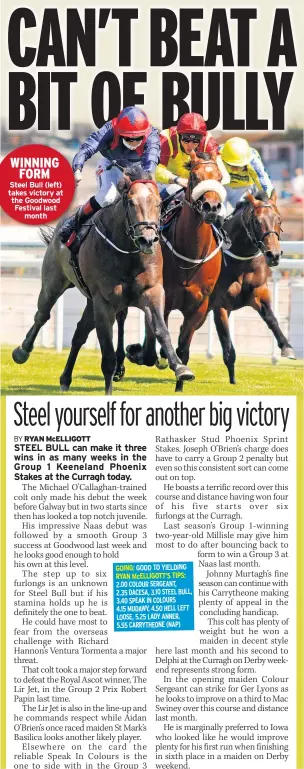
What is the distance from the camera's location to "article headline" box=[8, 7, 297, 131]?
25.7ft

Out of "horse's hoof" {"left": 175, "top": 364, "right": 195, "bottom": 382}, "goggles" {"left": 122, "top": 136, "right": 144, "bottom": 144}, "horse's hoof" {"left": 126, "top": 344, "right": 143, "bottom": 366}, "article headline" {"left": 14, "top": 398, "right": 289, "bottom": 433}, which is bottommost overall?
"article headline" {"left": 14, "top": 398, "right": 289, "bottom": 433}

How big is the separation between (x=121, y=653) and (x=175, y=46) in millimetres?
3293

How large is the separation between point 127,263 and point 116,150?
0.64m

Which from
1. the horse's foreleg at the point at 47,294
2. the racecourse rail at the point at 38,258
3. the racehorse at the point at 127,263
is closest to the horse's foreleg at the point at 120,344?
the racehorse at the point at 127,263

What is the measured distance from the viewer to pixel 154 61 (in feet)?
25.9

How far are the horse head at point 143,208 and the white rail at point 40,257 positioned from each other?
103 inches

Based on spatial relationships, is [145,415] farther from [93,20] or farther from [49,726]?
[93,20]

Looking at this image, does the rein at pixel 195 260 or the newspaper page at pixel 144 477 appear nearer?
the newspaper page at pixel 144 477

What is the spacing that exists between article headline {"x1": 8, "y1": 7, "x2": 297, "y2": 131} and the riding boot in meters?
0.53

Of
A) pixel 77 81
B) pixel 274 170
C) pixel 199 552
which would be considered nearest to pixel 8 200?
pixel 77 81

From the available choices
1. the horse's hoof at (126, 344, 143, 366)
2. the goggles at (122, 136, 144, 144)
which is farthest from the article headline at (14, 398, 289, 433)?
the horse's hoof at (126, 344, 143, 366)

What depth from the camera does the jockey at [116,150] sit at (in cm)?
783

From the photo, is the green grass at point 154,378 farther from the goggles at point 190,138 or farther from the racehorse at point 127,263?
the goggles at point 190,138

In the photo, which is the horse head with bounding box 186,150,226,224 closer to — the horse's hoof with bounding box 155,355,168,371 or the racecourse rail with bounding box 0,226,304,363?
the horse's hoof with bounding box 155,355,168,371
